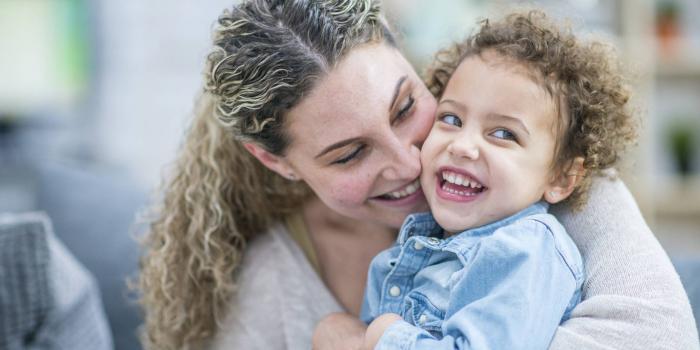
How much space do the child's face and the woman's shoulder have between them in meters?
0.40

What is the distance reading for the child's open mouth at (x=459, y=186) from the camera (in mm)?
1214

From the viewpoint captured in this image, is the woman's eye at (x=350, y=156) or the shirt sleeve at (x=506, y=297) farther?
the woman's eye at (x=350, y=156)

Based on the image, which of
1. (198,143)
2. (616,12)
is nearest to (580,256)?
(198,143)

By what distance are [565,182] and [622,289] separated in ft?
0.67

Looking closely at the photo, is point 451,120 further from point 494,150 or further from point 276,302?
point 276,302

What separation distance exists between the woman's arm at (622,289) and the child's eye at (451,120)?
243 millimetres

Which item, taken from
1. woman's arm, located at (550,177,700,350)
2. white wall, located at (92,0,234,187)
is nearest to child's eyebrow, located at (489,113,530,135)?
woman's arm, located at (550,177,700,350)

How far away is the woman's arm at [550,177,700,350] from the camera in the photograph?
3.61ft

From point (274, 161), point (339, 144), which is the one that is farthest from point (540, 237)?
point (274, 161)

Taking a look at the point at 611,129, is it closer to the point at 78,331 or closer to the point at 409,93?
the point at 409,93

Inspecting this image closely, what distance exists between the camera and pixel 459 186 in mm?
1231

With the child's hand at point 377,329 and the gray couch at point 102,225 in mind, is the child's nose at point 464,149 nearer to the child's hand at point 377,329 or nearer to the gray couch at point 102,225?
the child's hand at point 377,329

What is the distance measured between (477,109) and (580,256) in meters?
0.27

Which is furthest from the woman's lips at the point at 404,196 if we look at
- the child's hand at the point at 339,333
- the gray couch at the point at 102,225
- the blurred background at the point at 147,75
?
the blurred background at the point at 147,75
